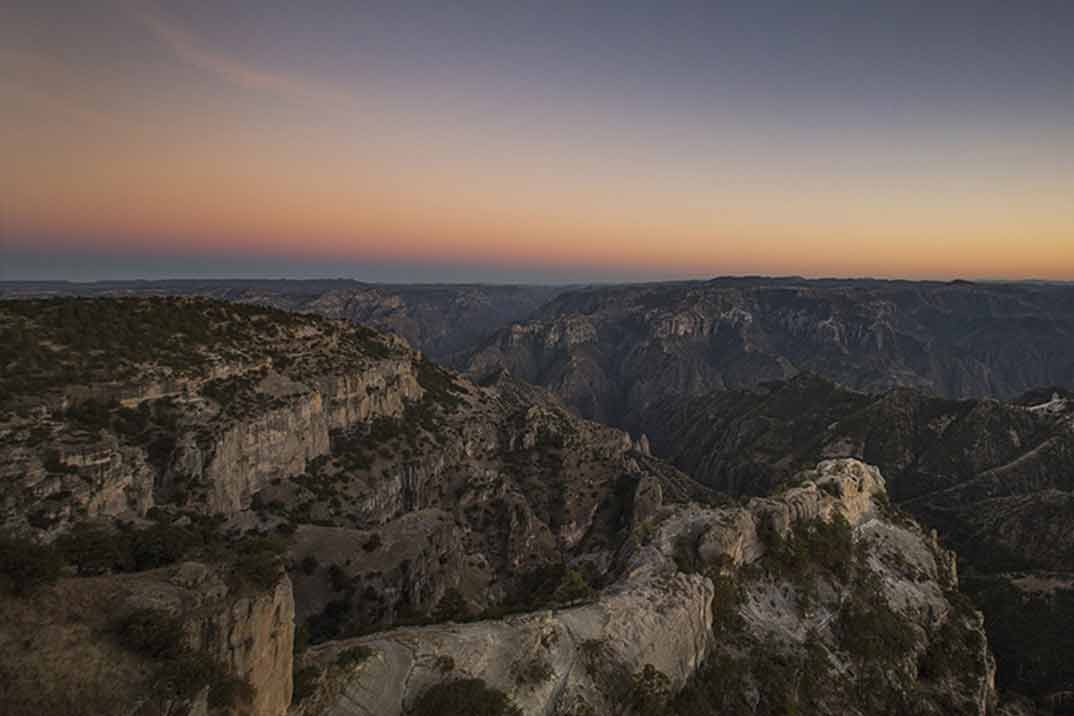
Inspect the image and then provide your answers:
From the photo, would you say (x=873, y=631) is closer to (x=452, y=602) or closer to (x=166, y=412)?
(x=452, y=602)

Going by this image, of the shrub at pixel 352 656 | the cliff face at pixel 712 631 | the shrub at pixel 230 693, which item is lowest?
the cliff face at pixel 712 631

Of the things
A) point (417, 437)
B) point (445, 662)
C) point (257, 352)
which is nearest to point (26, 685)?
point (445, 662)

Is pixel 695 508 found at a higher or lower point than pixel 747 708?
higher

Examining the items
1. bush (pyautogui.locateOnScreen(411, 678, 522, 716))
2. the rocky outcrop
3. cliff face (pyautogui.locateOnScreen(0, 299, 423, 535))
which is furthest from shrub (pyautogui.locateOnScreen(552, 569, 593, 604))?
the rocky outcrop

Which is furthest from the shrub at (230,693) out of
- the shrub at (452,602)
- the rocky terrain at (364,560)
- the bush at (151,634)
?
the shrub at (452,602)

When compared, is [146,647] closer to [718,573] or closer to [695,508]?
[718,573]

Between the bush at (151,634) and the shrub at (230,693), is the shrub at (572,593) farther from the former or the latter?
the bush at (151,634)
